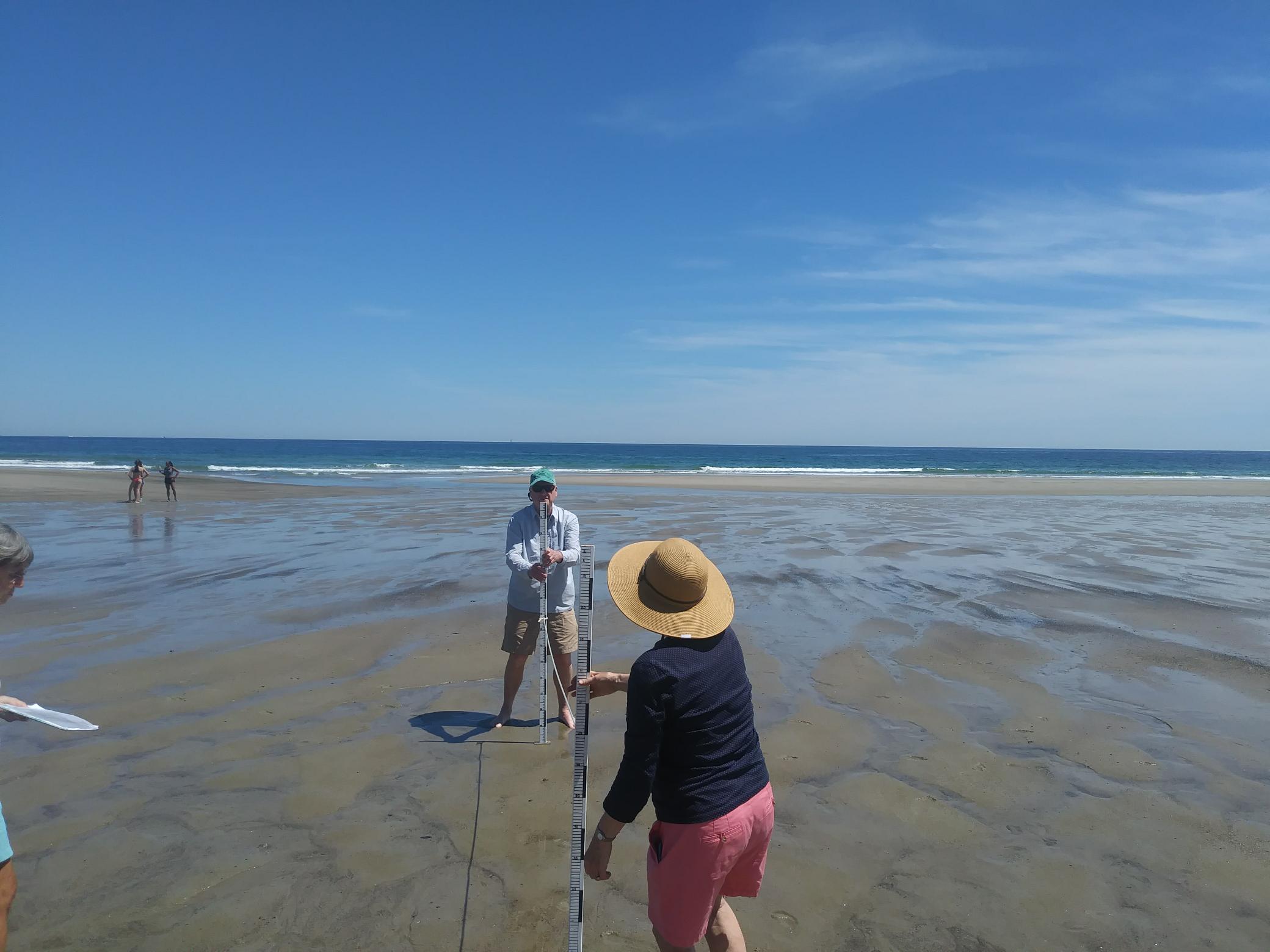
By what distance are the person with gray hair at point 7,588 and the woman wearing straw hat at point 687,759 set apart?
6.35ft

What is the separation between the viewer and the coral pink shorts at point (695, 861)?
2.70 meters

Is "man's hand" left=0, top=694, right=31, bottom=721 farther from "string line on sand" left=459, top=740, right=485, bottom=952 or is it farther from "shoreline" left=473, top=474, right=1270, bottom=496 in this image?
"shoreline" left=473, top=474, right=1270, bottom=496

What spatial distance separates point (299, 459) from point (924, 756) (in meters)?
76.5

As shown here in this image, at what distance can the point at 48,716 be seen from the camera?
256 cm

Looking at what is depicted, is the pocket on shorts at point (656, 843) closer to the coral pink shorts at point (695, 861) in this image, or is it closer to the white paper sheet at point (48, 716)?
the coral pink shorts at point (695, 861)

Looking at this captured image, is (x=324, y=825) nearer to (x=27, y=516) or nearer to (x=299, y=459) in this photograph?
(x=27, y=516)

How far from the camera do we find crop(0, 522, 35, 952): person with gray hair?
2678 millimetres

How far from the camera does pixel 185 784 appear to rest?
5.13 meters

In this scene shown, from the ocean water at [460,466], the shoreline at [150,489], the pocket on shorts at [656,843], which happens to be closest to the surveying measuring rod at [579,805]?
the pocket on shorts at [656,843]

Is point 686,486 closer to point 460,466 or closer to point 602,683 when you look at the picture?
point 460,466

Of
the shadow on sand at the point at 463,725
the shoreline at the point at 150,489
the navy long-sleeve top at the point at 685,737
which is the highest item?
the navy long-sleeve top at the point at 685,737

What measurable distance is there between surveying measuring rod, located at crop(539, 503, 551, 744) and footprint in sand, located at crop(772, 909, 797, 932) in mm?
2426

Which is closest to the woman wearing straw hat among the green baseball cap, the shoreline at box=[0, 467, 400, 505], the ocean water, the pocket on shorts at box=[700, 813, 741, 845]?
the pocket on shorts at box=[700, 813, 741, 845]

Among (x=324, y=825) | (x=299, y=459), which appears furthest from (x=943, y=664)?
(x=299, y=459)
